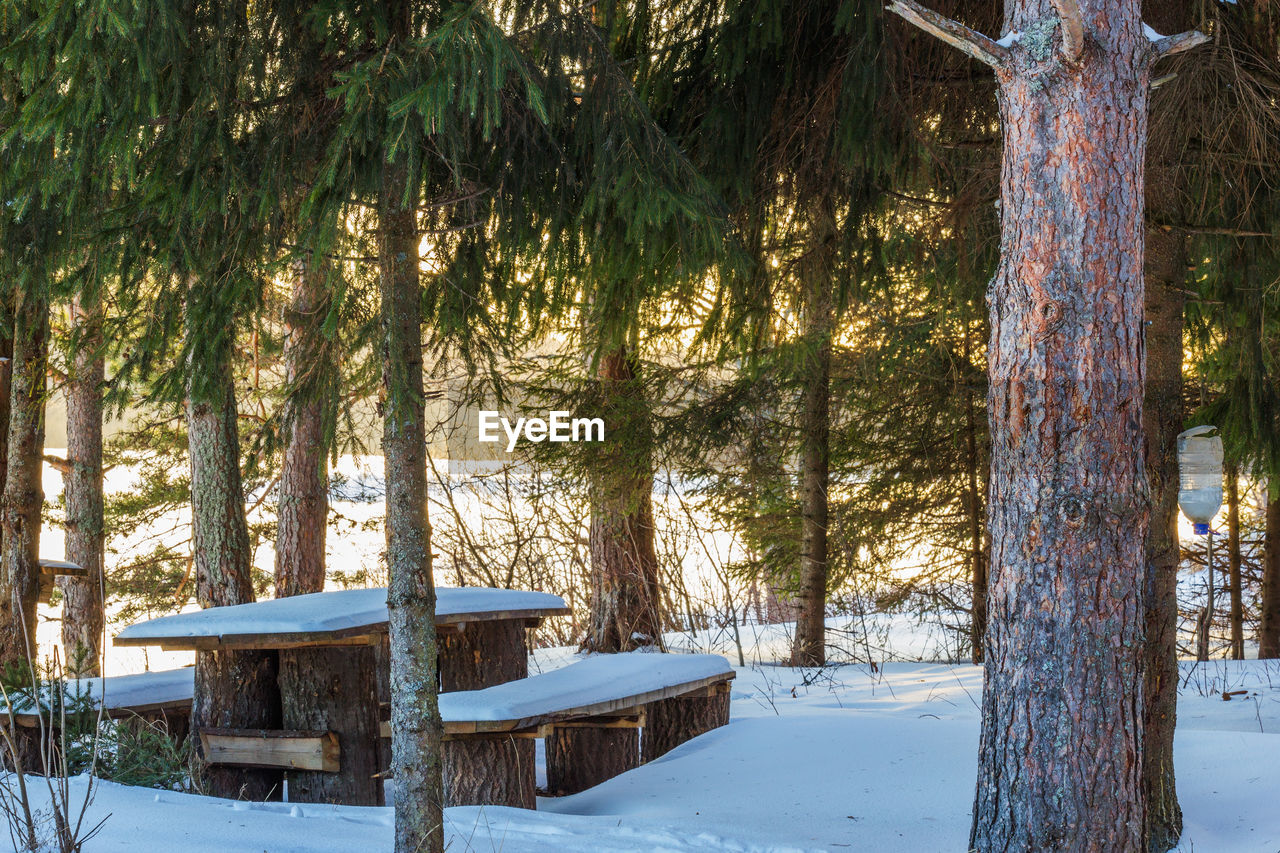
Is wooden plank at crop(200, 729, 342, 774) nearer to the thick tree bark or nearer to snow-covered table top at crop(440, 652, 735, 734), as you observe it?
snow-covered table top at crop(440, 652, 735, 734)

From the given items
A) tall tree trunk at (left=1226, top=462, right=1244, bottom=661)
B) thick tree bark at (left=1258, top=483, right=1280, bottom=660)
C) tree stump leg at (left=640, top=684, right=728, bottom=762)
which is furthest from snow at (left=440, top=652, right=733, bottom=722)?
tall tree trunk at (left=1226, top=462, right=1244, bottom=661)

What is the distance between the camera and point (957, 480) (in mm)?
9195

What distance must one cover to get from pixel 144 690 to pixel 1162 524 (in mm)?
5981

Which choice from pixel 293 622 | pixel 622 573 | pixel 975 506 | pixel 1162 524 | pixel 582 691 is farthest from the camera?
pixel 622 573

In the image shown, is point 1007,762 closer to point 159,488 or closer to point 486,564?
point 486,564

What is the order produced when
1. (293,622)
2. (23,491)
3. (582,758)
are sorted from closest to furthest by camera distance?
(293,622), (582,758), (23,491)

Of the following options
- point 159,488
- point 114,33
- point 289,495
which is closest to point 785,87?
point 114,33

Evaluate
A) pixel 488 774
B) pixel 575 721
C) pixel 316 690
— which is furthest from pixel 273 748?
pixel 575 721

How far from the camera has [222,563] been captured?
25.7ft

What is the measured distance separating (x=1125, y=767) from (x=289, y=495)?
28.3 feet

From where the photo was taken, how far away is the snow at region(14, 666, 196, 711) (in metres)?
6.35

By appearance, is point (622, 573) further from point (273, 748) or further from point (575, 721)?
point (273, 748)

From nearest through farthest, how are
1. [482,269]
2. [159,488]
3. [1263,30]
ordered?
[482,269] → [1263,30] → [159,488]

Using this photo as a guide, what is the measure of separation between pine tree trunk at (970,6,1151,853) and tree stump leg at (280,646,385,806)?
3340 mm
